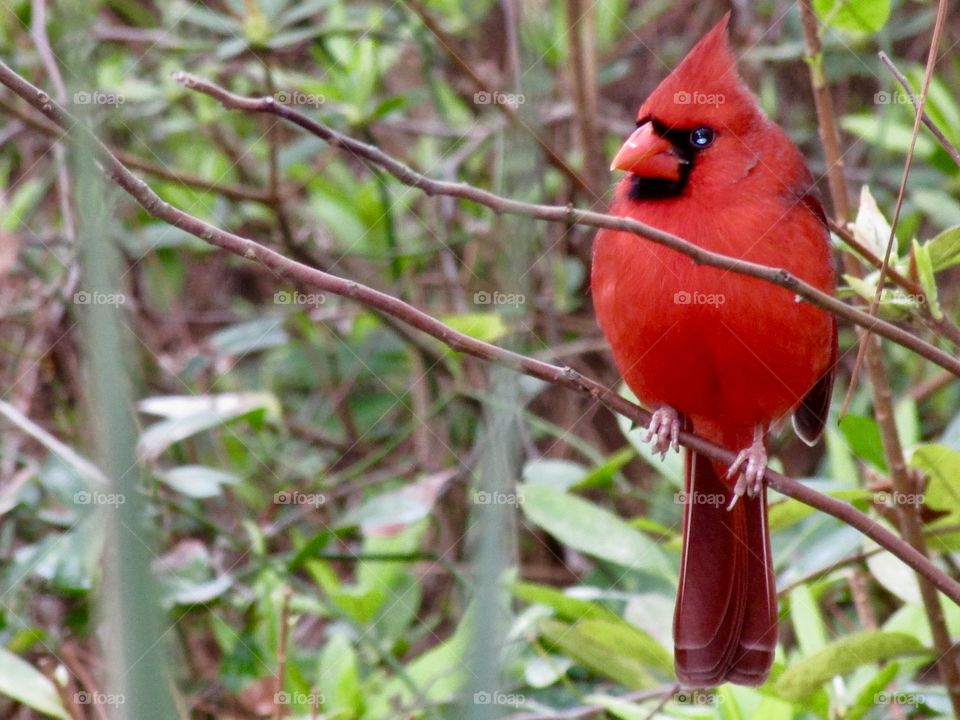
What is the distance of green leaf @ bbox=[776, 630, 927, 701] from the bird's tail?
0.14 meters

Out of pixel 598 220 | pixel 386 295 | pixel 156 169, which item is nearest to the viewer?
pixel 598 220

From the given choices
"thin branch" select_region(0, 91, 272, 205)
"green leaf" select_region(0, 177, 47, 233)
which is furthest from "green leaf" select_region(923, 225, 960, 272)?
"green leaf" select_region(0, 177, 47, 233)

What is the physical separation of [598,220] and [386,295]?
265 millimetres

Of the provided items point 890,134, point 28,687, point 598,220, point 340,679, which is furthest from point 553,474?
point 598,220

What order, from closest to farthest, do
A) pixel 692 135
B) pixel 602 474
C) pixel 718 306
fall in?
pixel 718 306
pixel 692 135
pixel 602 474

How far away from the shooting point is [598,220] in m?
1.10

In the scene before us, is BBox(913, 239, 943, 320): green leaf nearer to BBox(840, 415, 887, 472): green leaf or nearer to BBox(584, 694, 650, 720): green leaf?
BBox(840, 415, 887, 472): green leaf

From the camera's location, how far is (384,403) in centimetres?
321

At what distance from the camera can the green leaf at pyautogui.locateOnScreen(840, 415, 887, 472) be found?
6.66 feet

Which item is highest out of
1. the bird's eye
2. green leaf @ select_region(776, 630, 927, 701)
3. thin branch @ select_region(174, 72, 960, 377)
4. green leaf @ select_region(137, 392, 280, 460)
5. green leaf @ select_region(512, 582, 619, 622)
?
the bird's eye

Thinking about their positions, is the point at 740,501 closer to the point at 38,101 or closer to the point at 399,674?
the point at 399,674

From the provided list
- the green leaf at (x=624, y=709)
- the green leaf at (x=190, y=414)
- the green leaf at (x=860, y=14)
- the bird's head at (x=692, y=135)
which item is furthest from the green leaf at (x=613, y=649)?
the green leaf at (x=860, y=14)

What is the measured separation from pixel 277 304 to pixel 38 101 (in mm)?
2174

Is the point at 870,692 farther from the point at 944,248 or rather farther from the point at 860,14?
the point at 860,14
